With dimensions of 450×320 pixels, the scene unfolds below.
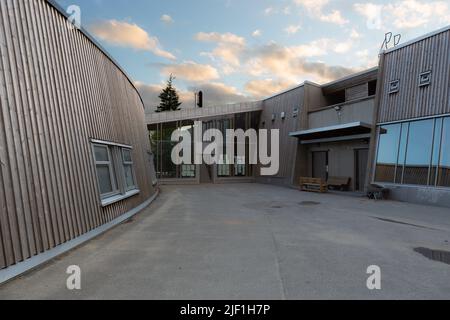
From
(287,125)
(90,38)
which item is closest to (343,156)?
(287,125)

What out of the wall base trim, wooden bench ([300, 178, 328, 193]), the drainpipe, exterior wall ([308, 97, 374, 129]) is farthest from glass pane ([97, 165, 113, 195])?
exterior wall ([308, 97, 374, 129])

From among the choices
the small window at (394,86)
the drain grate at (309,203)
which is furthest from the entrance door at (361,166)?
the drain grate at (309,203)

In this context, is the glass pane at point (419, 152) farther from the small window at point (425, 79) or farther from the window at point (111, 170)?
the window at point (111, 170)

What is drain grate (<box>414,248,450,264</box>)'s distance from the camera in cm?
486

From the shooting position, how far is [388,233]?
6.73 m

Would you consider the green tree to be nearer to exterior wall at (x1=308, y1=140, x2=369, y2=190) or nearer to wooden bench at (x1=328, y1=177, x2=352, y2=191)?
exterior wall at (x1=308, y1=140, x2=369, y2=190)

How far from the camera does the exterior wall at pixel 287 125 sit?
19672 mm

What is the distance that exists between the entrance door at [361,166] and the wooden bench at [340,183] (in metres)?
0.49

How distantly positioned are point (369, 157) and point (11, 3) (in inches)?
581

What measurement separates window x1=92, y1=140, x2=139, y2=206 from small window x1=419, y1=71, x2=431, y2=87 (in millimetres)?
12582

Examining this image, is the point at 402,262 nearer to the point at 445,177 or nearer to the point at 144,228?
the point at 144,228

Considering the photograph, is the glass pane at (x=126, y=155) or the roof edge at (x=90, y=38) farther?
the glass pane at (x=126, y=155)

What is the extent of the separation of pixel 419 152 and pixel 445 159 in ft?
3.61

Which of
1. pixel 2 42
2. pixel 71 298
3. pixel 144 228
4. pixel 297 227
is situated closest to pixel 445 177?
pixel 297 227
